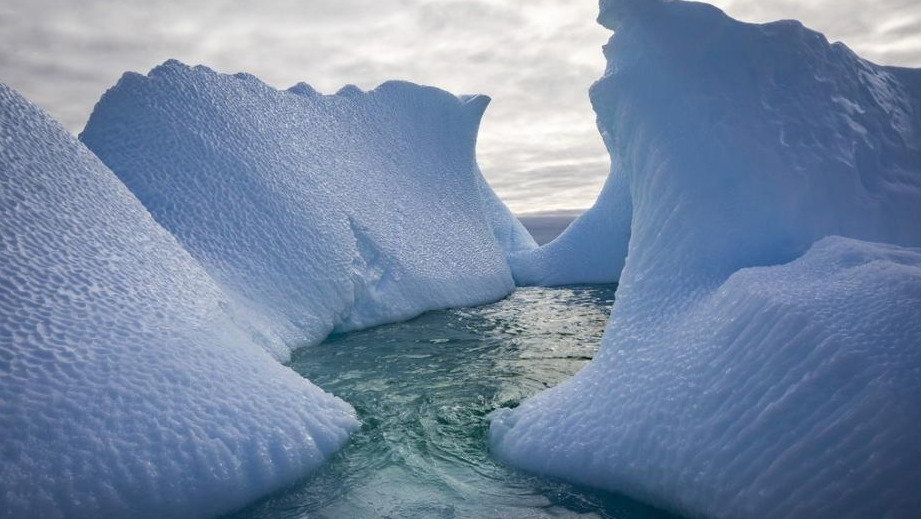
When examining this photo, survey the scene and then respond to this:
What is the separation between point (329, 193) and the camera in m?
6.41

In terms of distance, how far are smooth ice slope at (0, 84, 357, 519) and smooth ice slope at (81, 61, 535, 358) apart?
1.58 metres

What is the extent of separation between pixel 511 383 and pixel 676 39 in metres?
2.45

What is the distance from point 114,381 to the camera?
221cm

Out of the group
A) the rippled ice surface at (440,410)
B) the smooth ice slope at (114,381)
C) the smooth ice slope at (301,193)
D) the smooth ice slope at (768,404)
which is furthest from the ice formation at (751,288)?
the smooth ice slope at (301,193)

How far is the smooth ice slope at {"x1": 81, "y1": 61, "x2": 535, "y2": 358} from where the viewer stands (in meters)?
5.08

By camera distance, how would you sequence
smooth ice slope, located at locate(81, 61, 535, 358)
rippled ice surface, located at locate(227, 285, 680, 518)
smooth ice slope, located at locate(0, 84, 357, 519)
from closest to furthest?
smooth ice slope, located at locate(0, 84, 357, 519) → rippled ice surface, located at locate(227, 285, 680, 518) → smooth ice slope, located at locate(81, 61, 535, 358)

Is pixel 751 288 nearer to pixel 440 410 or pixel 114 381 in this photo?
pixel 440 410

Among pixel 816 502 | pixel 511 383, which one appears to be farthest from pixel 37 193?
pixel 816 502

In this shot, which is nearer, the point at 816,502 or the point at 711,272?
the point at 816,502

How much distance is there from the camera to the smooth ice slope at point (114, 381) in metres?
1.93

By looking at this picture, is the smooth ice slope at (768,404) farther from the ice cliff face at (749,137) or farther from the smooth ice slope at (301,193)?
the smooth ice slope at (301,193)

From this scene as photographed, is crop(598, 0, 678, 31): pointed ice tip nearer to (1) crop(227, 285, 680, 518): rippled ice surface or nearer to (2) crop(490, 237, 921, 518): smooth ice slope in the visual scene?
(2) crop(490, 237, 921, 518): smooth ice slope

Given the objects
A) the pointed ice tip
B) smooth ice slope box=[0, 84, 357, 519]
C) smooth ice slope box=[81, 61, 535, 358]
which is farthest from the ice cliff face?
smooth ice slope box=[81, 61, 535, 358]

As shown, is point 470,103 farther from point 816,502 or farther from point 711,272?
point 816,502
